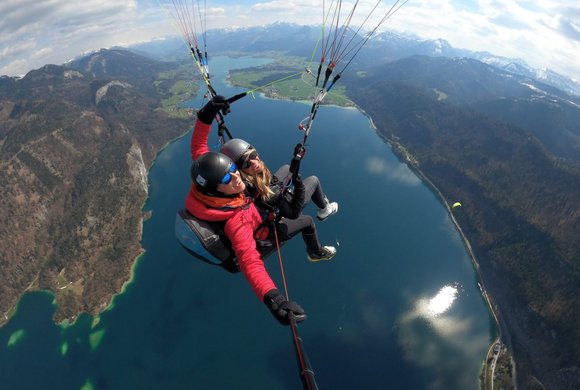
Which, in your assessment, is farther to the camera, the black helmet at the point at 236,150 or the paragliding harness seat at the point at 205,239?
the black helmet at the point at 236,150

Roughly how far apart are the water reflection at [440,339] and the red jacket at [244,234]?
49.5m

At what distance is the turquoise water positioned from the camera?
148 ft

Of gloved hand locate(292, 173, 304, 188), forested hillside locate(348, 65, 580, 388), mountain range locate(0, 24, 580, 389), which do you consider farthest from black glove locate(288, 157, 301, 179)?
mountain range locate(0, 24, 580, 389)

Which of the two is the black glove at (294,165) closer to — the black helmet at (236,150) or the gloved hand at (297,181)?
the gloved hand at (297,181)

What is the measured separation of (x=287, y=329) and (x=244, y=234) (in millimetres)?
49753

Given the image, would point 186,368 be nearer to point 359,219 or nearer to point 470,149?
point 359,219

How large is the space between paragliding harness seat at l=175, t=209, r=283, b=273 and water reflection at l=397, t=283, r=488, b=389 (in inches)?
1940

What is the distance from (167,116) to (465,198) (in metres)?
126

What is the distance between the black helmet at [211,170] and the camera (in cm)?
484

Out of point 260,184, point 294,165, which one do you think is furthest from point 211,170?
point 294,165

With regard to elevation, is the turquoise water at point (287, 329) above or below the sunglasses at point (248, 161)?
below

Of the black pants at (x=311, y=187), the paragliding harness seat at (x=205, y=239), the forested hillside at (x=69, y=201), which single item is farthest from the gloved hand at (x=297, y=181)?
the forested hillside at (x=69, y=201)

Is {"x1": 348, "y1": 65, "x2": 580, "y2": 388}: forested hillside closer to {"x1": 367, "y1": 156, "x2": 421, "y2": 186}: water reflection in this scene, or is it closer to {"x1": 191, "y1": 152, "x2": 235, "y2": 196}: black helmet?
{"x1": 367, "y1": 156, "x2": 421, "y2": 186}: water reflection

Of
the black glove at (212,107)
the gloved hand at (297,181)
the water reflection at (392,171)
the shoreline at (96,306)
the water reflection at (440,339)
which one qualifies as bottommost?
the shoreline at (96,306)
